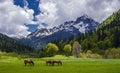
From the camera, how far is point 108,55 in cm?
19700

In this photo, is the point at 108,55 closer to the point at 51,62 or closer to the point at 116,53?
the point at 116,53

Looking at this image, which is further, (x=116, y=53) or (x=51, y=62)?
(x=116, y=53)

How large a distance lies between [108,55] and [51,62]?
11856cm

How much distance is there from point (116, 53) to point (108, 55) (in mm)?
6187

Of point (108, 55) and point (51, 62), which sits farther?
point (108, 55)

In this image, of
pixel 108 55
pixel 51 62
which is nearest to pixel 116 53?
pixel 108 55

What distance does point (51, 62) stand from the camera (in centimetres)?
8494

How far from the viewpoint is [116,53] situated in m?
194

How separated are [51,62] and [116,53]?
117752 millimetres
